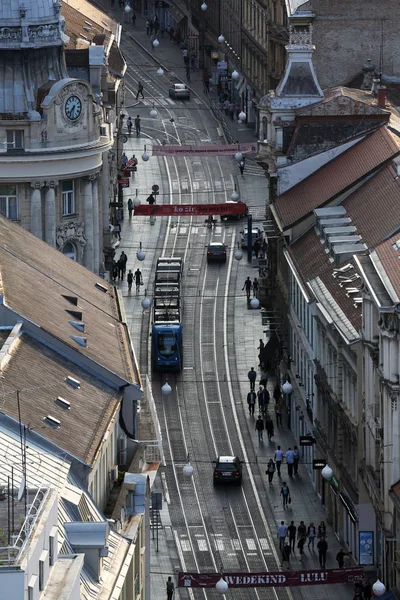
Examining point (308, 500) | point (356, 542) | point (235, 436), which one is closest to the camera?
point (356, 542)

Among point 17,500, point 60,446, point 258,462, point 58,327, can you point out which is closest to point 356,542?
point 258,462

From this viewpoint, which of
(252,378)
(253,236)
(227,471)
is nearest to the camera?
(227,471)

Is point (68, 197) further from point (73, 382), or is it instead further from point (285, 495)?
point (73, 382)

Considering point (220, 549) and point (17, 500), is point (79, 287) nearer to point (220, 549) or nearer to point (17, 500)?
point (220, 549)

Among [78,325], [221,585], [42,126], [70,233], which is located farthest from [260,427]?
[78,325]

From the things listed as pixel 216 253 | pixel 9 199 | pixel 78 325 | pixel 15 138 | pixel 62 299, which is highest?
pixel 15 138

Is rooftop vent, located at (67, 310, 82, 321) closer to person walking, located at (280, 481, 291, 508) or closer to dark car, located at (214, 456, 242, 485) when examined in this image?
person walking, located at (280, 481, 291, 508)
